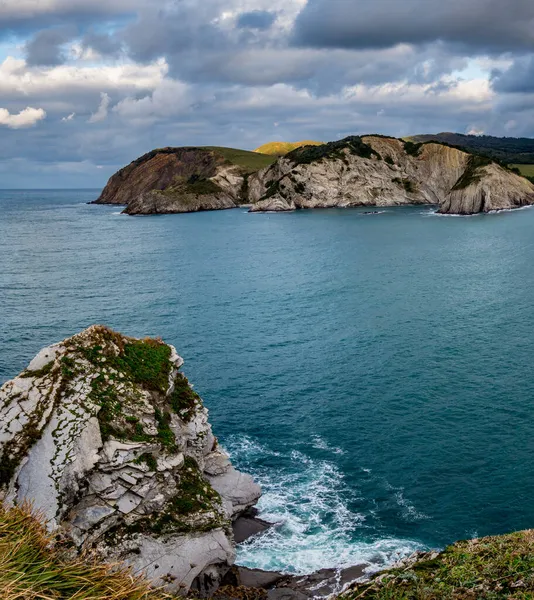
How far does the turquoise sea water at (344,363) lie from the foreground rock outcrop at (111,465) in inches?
193

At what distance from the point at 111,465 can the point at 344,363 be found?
29293 millimetres

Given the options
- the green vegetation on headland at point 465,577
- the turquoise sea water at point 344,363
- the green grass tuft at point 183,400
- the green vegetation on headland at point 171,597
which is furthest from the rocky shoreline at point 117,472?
the green vegetation on headland at point 465,577

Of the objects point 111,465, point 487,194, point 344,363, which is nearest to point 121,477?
point 111,465

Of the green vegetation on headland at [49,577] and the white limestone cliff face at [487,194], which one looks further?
the white limestone cliff face at [487,194]

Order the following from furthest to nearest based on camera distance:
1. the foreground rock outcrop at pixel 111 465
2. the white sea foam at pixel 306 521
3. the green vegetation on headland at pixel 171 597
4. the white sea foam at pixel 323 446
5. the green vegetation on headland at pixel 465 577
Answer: the white sea foam at pixel 323 446 → the white sea foam at pixel 306 521 → the foreground rock outcrop at pixel 111 465 → the green vegetation on headland at pixel 465 577 → the green vegetation on headland at pixel 171 597

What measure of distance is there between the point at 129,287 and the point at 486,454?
185 ft

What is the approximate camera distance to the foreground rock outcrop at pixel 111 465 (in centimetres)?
2369

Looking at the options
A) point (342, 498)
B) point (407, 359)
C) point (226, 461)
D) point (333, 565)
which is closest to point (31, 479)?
point (226, 461)

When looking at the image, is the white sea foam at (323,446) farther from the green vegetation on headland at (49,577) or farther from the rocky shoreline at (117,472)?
the green vegetation on headland at (49,577)

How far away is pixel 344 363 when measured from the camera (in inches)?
1982

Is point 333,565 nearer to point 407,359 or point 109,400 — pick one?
point 109,400

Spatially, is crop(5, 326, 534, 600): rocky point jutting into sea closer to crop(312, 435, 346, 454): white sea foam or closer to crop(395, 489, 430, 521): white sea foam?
crop(395, 489, 430, 521): white sea foam

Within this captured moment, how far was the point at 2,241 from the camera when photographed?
439ft

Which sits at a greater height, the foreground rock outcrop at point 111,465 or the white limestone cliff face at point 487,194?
the white limestone cliff face at point 487,194
